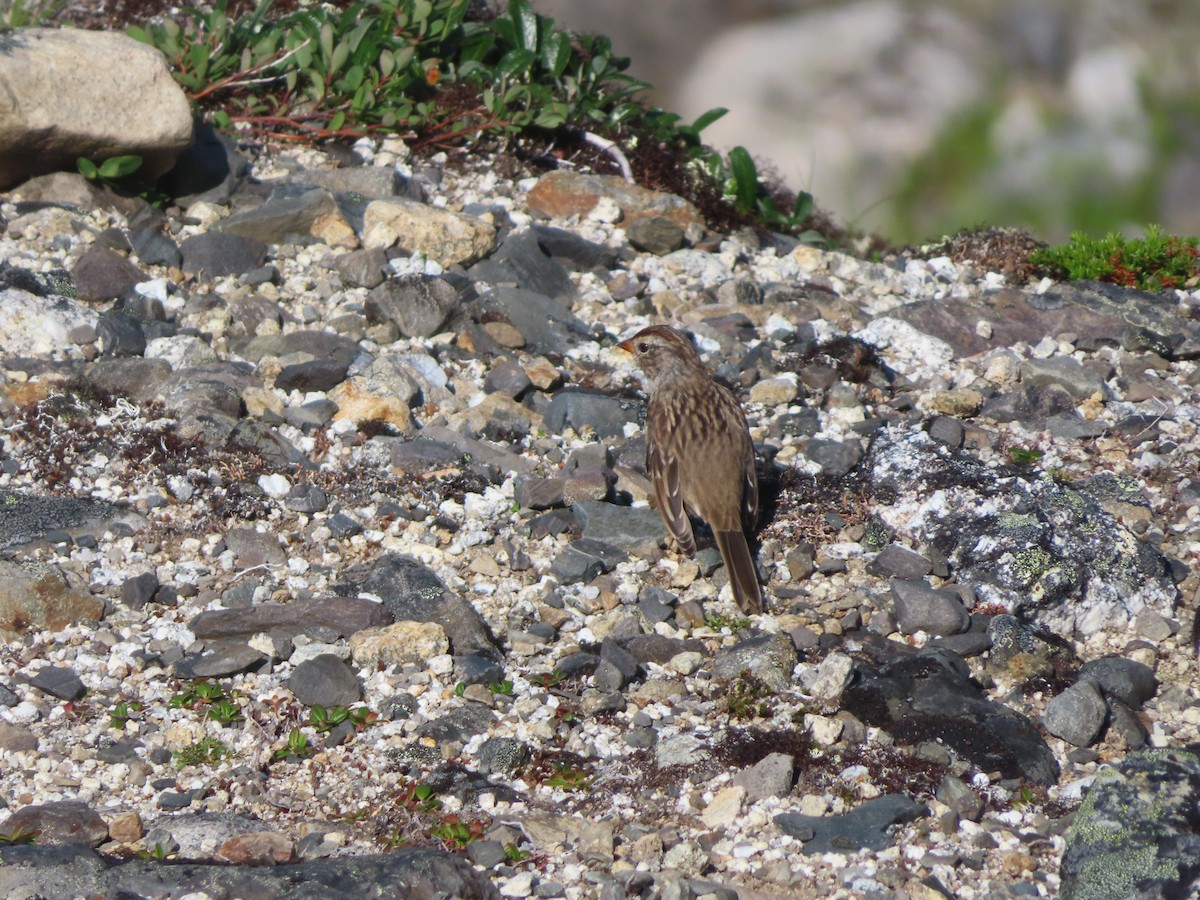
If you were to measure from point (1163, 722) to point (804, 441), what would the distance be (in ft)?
9.52

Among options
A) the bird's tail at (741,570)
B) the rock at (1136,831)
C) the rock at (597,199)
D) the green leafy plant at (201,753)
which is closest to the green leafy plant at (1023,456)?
Result: the bird's tail at (741,570)

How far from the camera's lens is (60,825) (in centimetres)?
524

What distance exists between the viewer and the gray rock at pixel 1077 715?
6.03 m

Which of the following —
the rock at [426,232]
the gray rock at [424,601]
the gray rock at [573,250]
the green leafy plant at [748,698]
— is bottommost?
the gray rock at [424,601]

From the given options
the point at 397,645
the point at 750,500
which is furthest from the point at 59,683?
the point at 750,500

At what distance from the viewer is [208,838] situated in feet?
17.3

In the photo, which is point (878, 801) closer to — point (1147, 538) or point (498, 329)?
point (1147, 538)

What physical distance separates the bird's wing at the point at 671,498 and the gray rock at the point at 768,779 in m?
1.75

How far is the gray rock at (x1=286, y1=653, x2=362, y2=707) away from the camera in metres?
6.17

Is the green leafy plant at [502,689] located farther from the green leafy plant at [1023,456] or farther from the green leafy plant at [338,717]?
the green leafy plant at [1023,456]

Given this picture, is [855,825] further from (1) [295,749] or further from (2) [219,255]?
(2) [219,255]

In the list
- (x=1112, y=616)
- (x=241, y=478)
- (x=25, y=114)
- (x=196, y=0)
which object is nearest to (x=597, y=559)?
(x=241, y=478)

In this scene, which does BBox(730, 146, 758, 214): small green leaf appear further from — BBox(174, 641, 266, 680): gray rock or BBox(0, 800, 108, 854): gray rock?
BBox(0, 800, 108, 854): gray rock

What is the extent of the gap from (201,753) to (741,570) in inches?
109
